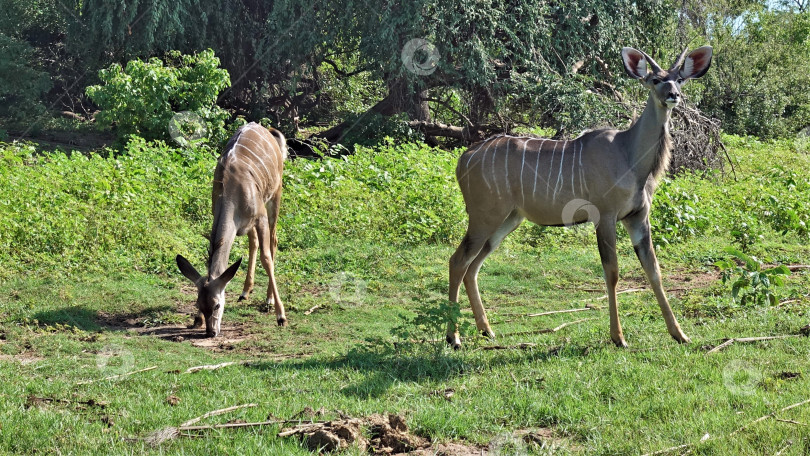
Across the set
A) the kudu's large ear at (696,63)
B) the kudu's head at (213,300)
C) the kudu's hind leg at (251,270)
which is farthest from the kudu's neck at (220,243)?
the kudu's large ear at (696,63)

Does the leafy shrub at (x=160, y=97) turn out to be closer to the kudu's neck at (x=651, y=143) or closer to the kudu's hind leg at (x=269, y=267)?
the kudu's hind leg at (x=269, y=267)

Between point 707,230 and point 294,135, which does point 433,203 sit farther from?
point 294,135

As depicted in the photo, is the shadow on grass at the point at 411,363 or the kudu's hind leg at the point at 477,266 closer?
the shadow on grass at the point at 411,363

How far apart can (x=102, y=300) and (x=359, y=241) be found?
320cm

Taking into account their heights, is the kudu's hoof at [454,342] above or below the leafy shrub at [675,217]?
below

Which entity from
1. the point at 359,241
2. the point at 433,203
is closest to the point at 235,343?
the point at 359,241

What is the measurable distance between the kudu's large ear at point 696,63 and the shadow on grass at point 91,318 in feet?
15.6

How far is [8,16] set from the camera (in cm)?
1917

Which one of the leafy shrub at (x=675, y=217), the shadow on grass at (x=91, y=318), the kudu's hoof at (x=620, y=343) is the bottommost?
the shadow on grass at (x=91, y=318)

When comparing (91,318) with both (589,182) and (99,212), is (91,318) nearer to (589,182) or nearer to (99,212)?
(99,212)

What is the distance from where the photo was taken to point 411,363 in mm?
5480

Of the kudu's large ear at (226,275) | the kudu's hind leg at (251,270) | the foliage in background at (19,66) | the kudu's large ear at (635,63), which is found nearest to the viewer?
the kudu's large ear at (635,63)

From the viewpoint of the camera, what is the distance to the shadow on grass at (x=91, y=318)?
698 cm

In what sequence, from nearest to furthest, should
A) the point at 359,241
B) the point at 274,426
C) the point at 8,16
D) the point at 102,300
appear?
the point at 274,426 < the point at 102,300 < the point at 359,241 < the point at 8,16
